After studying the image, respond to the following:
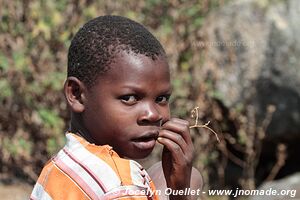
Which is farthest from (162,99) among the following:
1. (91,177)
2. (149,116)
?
(91,177)

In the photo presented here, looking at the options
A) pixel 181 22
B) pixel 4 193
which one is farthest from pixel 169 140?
pixel 181 22

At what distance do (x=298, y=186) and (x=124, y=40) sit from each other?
3.34 m

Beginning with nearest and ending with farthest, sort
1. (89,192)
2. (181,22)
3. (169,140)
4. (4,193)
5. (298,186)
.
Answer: (89,192) < (169,140) < (298,186) < (4,193) < (181,22)

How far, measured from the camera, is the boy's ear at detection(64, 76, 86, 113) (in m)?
2.38

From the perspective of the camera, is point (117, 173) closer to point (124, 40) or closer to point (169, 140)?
point (169, 140)

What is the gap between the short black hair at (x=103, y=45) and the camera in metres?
2.33

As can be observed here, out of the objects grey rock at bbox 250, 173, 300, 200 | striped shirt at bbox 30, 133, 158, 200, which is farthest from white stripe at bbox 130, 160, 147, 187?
grey rock at bbox 250, 173, 300, 200

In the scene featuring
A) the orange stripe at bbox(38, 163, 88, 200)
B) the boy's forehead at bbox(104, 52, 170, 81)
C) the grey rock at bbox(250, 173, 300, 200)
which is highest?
the boy's forehead at bbox(104, 52, 170, 81)

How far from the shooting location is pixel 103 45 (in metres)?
2.35

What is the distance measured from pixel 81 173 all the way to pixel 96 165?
0.05 meters

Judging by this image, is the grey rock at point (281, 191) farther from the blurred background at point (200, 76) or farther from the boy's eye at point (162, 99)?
the boy's eye at point (162, 99)

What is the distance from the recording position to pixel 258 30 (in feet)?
20.7

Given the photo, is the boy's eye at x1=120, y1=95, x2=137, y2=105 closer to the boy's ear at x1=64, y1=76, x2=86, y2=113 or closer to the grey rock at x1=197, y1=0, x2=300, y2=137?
the boy's ear at x1=64, y1=76, x2=86, y2=113

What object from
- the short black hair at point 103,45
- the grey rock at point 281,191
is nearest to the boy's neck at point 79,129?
the short black hair at point 103,45
